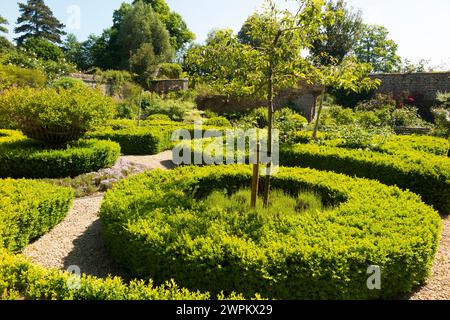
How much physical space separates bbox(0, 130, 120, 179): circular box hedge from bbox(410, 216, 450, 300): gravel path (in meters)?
6.76

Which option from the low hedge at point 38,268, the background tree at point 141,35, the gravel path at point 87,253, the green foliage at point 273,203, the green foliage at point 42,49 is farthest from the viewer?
the green foliage at point 42,49

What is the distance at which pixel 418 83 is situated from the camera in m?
21.9

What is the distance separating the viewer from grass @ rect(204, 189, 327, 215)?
187 inches

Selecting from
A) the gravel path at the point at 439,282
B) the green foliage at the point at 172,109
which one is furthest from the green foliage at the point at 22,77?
the gravel path at the point at 439,282

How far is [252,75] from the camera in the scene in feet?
15.4

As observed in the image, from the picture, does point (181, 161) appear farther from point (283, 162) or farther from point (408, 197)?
point (408, 197)

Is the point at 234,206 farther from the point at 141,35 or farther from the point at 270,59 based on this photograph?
the point at 141,35

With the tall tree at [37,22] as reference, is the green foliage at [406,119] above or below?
below

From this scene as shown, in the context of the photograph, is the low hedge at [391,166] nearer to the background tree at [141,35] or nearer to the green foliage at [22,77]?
the green foliage at [22,77]

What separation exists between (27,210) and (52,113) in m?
3.67

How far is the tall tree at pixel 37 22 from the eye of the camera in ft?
159

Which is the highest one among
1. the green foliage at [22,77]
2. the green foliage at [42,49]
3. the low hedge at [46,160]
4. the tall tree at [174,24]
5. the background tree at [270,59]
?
the tall tree at [174,24]

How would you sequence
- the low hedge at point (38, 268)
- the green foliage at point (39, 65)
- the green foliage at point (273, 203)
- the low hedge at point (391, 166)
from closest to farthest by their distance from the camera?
the low hedge at point (38, 268), the green foliage at point (273, 203), the low hedge at point (391, 166), the green foliage at point (39, 65)
